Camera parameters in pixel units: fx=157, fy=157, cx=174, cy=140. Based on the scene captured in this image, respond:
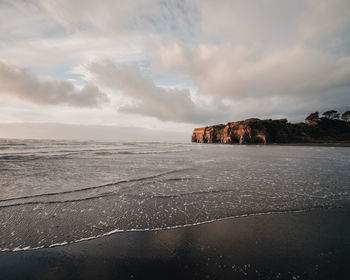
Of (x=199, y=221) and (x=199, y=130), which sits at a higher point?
(x=199, y=130)

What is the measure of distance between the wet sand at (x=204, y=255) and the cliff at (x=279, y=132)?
87.4 meters

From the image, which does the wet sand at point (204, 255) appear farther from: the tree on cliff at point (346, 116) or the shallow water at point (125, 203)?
the tree on cliff at point (346, 116)

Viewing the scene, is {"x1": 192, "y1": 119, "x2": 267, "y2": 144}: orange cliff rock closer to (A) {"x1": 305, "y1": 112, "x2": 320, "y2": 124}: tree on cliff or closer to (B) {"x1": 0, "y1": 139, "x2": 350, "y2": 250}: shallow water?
(A) {"x1": 305, "y1": 112, "x2": 320, "y2": 124}: tree on cliff

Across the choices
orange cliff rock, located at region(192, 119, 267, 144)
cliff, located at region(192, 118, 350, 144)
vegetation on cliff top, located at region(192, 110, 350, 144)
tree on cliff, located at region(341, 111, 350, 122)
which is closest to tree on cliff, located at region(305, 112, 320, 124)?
vegetation on cliff top, located at region(192, 110, 350, 144)

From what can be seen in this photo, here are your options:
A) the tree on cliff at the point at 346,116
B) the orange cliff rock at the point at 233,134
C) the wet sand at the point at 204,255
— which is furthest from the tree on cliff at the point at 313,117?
the wet sand at the point at 204,255

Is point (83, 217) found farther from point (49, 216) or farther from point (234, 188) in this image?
point (234, 188)

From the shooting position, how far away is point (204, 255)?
125 inches

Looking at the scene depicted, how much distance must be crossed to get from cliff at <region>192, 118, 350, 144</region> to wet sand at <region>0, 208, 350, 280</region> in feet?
287

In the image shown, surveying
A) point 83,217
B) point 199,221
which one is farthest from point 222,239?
point 83,217

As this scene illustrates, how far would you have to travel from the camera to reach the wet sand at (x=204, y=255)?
8.92 feet

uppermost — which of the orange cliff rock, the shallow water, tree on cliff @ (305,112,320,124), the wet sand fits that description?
tree on cliff @ (305,112,320,124)

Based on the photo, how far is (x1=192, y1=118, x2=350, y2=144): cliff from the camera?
83.3 meters

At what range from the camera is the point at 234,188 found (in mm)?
7820

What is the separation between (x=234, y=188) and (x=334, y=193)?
168 inches
